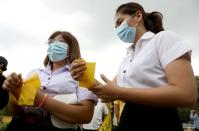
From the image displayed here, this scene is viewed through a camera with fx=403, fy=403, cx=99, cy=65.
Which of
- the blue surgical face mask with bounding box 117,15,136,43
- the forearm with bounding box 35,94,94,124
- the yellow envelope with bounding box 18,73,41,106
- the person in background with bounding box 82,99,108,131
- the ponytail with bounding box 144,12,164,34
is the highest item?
the ponytail with bounding box 144,12,164,34

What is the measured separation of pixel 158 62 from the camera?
8.41 feet

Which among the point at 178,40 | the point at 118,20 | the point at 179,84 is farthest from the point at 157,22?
the point at 179,84

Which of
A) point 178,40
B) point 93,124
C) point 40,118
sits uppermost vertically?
point 178,40

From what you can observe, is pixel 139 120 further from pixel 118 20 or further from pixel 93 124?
pixel 93 124

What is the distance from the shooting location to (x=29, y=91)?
3037mm

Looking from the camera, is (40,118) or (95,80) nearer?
(95,80)

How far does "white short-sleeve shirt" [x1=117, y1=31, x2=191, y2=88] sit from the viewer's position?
8.18ft

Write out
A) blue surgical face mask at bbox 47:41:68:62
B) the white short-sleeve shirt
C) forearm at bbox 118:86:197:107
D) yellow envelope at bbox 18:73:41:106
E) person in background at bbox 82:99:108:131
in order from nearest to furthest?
forearm at bbox 118:86:197:107 → the white short-sleeve shirt → yellow envelope at bbox 18:73:41:106 → blue surgical face mask at bbox 47:41:68:62 → person in background at bbox 82:99:108:131

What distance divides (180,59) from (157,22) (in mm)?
732

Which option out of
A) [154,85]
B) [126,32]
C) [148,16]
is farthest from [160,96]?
[148,16]

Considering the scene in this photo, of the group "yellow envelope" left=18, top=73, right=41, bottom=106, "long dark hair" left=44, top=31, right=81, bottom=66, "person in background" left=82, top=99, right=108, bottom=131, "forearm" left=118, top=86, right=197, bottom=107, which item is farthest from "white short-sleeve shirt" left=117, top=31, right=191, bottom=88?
"person in background" left=82, top=99, right=108, bottom=131

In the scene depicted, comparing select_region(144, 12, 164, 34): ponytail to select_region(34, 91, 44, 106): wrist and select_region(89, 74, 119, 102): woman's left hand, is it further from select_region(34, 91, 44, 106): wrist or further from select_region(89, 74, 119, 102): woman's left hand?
select_region(34, 91, 44, 106): wrist

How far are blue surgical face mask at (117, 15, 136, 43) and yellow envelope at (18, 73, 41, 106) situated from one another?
737 mm

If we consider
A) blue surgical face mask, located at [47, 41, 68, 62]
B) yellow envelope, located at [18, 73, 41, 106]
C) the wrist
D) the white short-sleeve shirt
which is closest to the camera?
the white short-sleeve shirt
